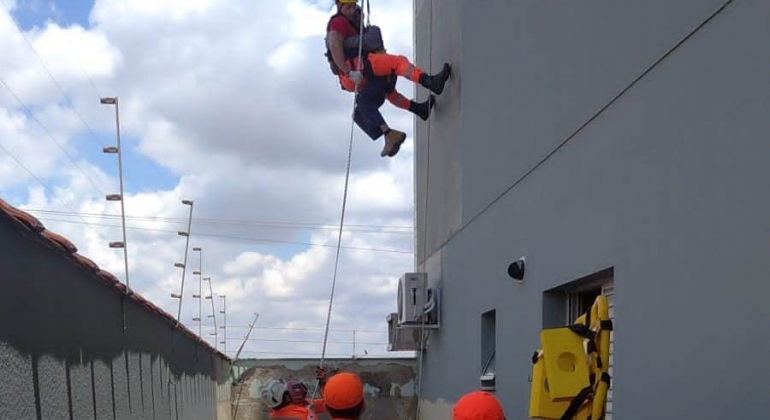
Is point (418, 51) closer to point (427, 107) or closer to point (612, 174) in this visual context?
point (427, 107)

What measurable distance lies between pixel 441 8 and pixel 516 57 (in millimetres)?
3727

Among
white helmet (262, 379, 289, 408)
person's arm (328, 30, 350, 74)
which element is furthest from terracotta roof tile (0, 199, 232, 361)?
person's arm (328, 30, 350, 74)

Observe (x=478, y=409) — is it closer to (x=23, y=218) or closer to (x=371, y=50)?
(x=23, y=218)

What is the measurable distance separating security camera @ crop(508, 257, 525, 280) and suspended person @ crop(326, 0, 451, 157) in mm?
3294

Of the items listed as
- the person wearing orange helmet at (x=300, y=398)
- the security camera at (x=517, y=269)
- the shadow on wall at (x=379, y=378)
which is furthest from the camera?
the shadow on wall at (x=379, y=378)

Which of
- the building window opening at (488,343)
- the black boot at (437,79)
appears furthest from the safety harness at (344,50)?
the building window opening at (488,343)

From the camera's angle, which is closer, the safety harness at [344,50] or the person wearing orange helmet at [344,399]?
the person wearing orange helmet at [344,399]

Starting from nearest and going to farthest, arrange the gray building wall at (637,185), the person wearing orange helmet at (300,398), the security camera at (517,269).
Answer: the gray building wall at (637,185), the security camera at (517,269), the person wearing orange helmet at (300,398)

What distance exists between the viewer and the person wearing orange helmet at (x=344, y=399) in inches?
175

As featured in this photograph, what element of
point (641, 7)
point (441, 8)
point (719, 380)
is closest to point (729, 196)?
point (719, 380)

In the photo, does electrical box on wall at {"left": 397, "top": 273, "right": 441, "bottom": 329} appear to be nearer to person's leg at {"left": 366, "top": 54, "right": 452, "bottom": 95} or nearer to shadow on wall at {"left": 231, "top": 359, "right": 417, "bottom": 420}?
person's leg at {"left": 366, "top": 54, "right": 452, "bottom": 95}

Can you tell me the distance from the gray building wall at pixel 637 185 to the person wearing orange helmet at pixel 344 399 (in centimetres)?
124

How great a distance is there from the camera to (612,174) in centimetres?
454

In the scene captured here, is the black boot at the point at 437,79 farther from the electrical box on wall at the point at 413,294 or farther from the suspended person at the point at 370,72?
the electrical box on wall at the point at 413,294
